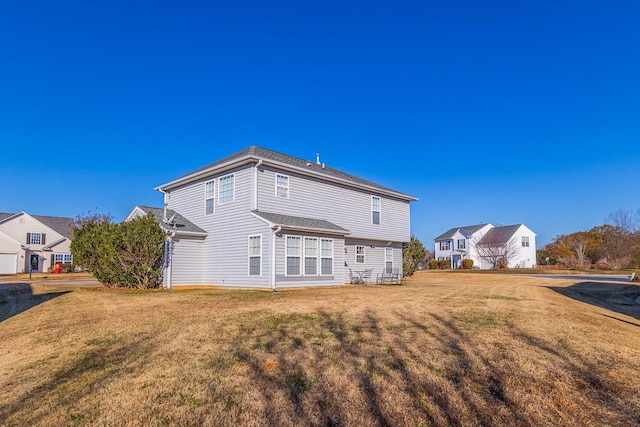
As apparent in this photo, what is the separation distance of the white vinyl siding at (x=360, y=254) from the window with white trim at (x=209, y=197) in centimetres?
787

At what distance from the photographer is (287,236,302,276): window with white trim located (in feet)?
53.2

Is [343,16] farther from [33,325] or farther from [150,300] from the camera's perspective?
[33,325]

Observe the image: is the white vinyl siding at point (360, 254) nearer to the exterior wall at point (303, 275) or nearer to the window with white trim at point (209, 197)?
the exterior wall at point (303, 275)

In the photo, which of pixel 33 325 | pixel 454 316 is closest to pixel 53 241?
pixel 33 325

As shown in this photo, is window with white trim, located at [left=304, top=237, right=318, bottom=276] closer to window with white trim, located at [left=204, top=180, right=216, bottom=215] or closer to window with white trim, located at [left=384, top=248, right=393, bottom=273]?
window with white trim, located at [left=204, top=180, right=216, bottom=215]

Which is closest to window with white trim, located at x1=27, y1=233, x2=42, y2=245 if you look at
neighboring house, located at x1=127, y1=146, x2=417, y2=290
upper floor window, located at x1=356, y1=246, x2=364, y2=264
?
neighboring house, located at x1=127, y1=146, x2=417, y2=290

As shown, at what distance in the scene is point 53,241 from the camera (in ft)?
136

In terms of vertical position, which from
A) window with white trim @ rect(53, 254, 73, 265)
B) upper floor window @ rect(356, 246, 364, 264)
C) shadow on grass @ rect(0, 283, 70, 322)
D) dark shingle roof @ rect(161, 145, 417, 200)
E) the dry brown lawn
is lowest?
shadow on grass @ rect(0, 283, 70, 322)

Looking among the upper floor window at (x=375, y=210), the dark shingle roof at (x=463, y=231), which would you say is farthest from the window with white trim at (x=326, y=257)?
the dark shingle roof at (x=463, y=231)

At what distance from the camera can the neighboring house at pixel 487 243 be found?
5009cm

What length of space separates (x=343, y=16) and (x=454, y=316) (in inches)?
621

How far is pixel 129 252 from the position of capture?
15695 millimetres

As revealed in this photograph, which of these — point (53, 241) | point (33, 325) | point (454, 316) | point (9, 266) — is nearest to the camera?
point (33, 325)

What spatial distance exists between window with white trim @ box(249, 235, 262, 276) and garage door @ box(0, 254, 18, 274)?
112ft
